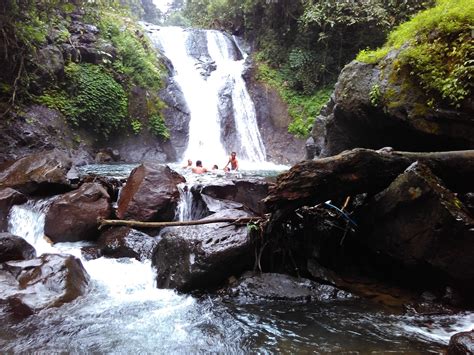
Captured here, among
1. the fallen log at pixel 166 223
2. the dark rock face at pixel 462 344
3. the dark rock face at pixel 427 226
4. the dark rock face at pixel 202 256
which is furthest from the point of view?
the fallen log at pixel 166 223

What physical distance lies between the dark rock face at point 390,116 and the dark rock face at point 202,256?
3.48 meters

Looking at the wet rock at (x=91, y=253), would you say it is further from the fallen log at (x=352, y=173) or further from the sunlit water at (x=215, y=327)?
the fallen log at (x=352, y=173)

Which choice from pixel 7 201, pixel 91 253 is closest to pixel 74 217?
pixel 91 253

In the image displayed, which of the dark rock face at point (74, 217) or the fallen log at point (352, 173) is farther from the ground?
the fallen log at point (352, 173)

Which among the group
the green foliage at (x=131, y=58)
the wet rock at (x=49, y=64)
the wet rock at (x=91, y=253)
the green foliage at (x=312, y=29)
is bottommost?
the wet rock at (x=91, y=253)

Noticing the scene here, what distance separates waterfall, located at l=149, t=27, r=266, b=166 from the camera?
1767cm

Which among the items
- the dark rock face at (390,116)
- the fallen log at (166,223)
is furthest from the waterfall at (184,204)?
the dark rock face at (390,116)

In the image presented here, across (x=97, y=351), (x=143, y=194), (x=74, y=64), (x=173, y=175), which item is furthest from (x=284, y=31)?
(x=97, y=351)

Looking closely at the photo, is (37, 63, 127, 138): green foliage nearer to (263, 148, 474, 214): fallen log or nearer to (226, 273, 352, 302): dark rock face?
(226, 273, 352, 302): dark rock face

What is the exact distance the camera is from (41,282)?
5023mm

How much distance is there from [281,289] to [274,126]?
569 inches

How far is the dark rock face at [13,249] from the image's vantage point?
5.80 meters

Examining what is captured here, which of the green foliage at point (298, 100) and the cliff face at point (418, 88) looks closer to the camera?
the cliff face at point (418, 88)

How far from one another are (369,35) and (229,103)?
24.6ft
